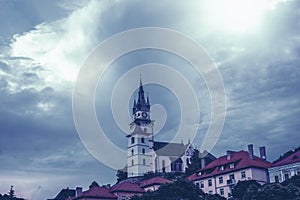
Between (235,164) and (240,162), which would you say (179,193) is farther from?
(235,164)

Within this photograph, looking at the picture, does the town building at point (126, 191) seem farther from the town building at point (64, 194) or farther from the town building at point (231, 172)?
the town building at point (64, 194)

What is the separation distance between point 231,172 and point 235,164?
178 cm

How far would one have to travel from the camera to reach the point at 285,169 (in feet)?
247

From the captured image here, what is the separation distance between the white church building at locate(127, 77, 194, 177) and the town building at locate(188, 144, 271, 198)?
155ft

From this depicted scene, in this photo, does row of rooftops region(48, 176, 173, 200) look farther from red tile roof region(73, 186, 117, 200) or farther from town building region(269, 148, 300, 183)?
town building region(269, 148, 300, 183)

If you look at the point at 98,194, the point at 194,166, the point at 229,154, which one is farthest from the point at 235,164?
the point at 194,166

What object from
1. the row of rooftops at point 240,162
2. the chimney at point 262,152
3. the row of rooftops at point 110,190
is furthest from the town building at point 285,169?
the row of rooftops at point 110,190

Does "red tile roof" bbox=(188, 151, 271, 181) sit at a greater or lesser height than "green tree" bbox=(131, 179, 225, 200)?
greater

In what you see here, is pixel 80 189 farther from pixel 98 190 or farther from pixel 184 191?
pixel 184 191

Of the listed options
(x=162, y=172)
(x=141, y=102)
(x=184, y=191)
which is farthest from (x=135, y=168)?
(x=184, y=191)

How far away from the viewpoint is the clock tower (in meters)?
141

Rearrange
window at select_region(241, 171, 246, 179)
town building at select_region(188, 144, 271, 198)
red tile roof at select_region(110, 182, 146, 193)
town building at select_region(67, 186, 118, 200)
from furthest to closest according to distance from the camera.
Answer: red tile roof at select_region(110, 182, 146, 193), town building at select_region(67, 186, 118, 200), window at select_region(241, 171, 246, 179), town building at select_region(188, 144, 271, 198)

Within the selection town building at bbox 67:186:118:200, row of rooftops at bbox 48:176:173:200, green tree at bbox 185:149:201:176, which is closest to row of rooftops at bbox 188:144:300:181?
row of rooftops at bbox 48:176:173:200

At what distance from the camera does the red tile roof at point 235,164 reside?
8056 cm
